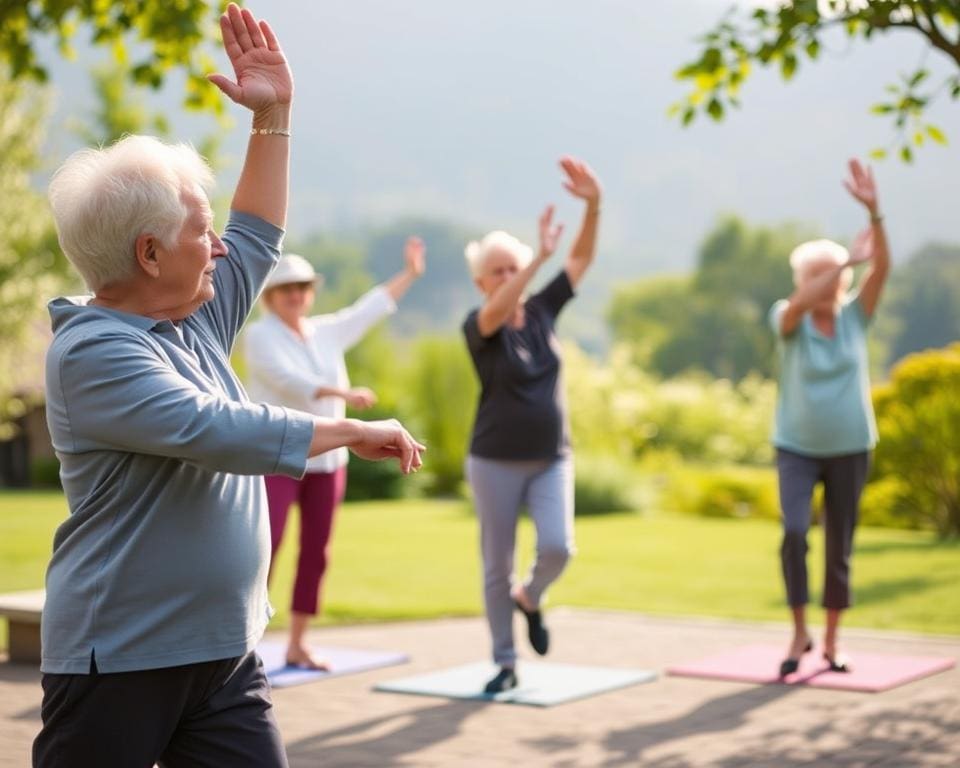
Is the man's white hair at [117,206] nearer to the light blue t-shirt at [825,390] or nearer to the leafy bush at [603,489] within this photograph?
the light blue t-shirt at [825,390]

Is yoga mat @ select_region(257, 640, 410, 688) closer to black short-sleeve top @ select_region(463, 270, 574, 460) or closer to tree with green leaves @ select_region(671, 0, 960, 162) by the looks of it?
black short-sleeve top @ select_region(463, 270, 574, 460)

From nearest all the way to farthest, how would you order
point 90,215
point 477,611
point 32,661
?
point 90,215 < point 32,661 < point 477,611

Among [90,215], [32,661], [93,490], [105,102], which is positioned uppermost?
[105,102]

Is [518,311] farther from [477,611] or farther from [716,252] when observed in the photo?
[716,252]

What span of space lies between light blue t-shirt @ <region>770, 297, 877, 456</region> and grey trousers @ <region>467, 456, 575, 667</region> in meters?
1.16

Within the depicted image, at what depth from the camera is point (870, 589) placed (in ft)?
33.4

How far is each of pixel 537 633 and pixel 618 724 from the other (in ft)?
3.03

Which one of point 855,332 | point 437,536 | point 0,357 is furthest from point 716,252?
point 855,332

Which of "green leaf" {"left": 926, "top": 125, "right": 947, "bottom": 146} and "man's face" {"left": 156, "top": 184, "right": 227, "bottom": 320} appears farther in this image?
"green leaf" {"left": 926, "top": 125, "right": 947, "bottom": 146}

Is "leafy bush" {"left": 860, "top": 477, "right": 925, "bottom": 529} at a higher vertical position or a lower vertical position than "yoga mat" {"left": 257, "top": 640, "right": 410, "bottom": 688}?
lower

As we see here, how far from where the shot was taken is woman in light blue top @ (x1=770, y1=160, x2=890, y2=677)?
686cm

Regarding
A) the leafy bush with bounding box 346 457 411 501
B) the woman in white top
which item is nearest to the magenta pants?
the woman in white top

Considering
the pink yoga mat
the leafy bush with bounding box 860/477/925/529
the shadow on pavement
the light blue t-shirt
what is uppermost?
the light blue t-shirt

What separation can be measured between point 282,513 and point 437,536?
8.84m
